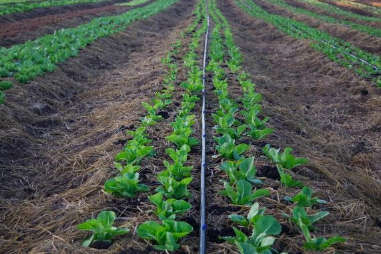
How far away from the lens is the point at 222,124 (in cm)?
532

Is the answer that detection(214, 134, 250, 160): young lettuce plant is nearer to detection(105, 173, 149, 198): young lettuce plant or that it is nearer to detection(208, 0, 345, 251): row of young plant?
detection(208, 0, 345, 251): row of young plant

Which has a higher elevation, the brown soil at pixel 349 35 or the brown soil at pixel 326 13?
the brown soil at pixel 349 35

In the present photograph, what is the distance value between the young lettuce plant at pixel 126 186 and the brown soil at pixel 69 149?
9cm

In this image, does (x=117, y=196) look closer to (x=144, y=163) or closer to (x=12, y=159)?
(x=144, y=163)

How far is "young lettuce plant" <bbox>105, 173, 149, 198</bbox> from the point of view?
3824mm

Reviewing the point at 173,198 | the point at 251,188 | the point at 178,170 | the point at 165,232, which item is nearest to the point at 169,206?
the point at 173,198

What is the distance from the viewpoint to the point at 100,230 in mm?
3223

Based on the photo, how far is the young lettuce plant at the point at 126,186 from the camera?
382 cm

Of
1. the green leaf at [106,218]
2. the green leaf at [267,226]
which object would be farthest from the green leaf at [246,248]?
the green leaf at [106,218]

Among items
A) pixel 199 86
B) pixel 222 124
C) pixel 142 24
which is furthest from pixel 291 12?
pixel 222 124

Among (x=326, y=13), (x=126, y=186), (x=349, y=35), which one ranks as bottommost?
(x=326, y=13)

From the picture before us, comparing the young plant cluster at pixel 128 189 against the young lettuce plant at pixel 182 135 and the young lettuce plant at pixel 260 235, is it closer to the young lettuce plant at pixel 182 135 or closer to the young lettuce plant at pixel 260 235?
the young lettuce plant at pixel 182 135

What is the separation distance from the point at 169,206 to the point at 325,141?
12.5 feet

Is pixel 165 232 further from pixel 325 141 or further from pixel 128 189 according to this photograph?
pixel 325 141
